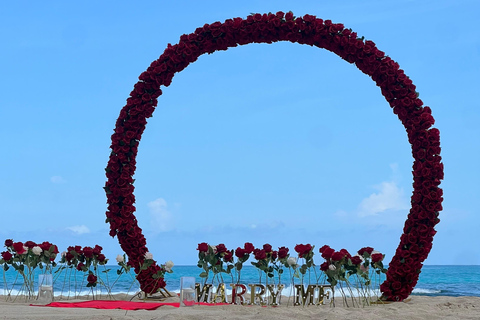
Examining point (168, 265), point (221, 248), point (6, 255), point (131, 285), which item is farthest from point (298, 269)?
point (6, 255)

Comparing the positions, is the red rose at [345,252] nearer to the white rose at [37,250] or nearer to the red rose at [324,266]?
the red rose at [324,266]

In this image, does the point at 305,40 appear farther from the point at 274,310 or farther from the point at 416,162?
the point at 274,310

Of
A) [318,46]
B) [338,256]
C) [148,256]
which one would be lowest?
[338,256]

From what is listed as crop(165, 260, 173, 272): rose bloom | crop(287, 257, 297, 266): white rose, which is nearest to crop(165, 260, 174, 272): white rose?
crop(165, 260, 173, 272): rose bloom

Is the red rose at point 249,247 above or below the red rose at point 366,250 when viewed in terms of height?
above

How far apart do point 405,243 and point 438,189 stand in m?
0.69

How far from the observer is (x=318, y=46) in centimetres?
688

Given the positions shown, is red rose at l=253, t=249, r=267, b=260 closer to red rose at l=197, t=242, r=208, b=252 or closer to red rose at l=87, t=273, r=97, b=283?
red rose at l=197, t=242, r=208, b=252

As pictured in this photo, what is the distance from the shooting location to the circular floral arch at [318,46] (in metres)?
6.24

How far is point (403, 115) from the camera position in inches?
255

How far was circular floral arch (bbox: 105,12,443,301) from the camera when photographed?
624cm

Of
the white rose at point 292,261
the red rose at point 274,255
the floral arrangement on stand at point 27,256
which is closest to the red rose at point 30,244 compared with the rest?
the floral arrangement on stand at point 27,256

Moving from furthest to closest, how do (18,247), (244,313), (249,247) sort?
(18,247)
(249,247)
(244,313)

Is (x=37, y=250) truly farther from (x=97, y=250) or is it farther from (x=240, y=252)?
(x=240, y=252)
